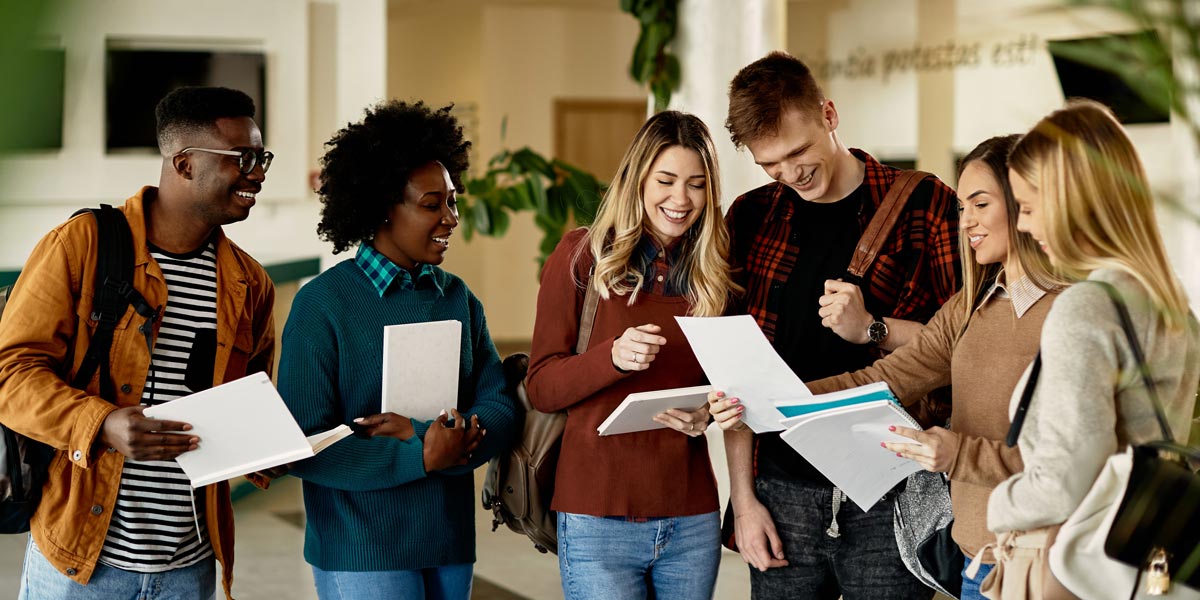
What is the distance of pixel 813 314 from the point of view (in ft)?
7.11

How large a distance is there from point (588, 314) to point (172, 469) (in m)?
0.83

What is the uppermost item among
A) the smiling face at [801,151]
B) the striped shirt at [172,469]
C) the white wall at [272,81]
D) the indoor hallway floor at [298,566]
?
the white wall at [272,81]

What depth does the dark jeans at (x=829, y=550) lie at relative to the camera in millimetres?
2113

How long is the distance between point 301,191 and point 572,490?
6553 mm

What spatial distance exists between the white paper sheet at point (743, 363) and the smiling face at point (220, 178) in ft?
2.75

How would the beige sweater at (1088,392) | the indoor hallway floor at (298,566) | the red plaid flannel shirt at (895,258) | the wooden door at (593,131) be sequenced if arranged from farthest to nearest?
the wooden door at (593,131) < the indoor hallway floor at (298,566) < the red plaid flannel shirt at (895,258) < the beige sweater at (1088,392)

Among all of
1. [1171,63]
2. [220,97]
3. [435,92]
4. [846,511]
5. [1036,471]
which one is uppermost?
[435,92]

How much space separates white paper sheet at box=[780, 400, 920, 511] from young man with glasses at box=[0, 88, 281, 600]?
3.39 feet

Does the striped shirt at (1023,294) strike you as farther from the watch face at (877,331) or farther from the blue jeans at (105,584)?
the blue jeans at (105,584)

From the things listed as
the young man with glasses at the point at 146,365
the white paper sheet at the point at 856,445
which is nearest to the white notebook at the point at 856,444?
the white paper sheet at the point at 856,445

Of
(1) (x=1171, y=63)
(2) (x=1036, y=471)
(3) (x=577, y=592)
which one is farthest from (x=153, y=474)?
(1) (x=1171, y=63)

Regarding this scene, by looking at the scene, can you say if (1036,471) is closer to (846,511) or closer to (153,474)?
(846,511)

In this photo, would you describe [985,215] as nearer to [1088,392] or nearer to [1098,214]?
[1098,214]

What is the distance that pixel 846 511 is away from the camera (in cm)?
212
